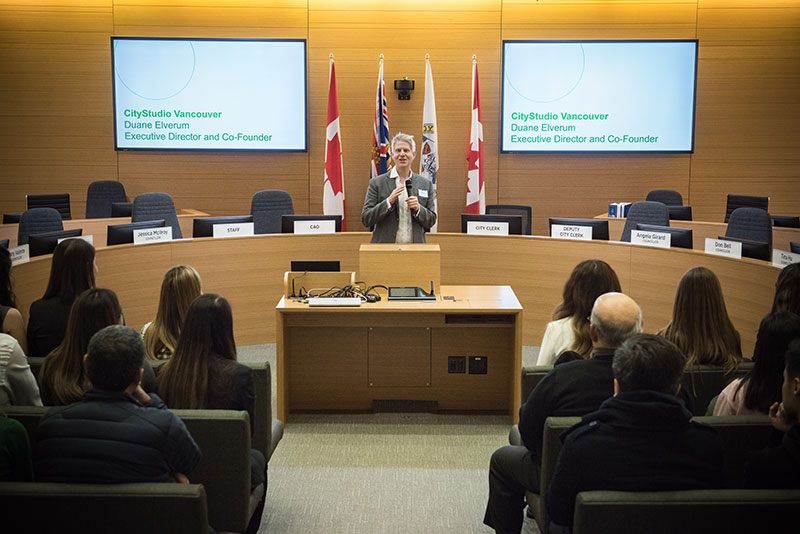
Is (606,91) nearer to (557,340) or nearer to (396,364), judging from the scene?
(396,364)

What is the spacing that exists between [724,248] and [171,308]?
12.2ft

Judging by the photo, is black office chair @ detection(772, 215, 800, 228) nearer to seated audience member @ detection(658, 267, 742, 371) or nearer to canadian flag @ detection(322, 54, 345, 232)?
canadian flag @ detection(322, 54, 345, 232)

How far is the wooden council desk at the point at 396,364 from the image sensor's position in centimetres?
478

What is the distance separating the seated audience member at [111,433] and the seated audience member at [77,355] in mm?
534

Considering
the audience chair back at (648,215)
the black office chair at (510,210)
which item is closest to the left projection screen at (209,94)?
the black office chair at (510,210)

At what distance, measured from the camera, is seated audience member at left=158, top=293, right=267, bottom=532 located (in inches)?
111

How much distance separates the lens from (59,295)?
12.2 ft

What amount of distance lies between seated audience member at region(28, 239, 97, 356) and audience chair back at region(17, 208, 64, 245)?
308cm

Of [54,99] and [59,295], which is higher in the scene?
[54,99]

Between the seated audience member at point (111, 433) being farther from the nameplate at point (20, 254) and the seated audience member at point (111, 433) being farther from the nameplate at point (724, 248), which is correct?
the nameplate at point (724, 248)

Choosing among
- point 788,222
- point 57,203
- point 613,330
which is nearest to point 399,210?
point 613,330

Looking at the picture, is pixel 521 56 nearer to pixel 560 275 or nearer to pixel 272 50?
pixel 272 50

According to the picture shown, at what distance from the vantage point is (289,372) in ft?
15.9

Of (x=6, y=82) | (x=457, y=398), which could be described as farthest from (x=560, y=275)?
(x=6, y=82)
